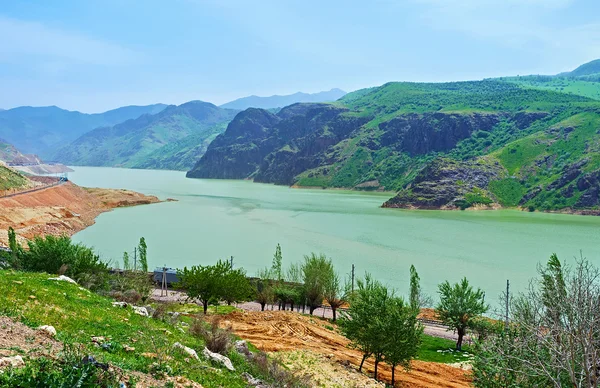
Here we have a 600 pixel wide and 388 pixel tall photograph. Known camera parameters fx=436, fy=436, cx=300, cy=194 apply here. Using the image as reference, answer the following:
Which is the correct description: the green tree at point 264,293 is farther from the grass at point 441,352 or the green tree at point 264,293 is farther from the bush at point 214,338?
the bush at point 214,338

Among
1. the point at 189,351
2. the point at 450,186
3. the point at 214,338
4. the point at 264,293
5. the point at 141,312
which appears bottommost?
the point at 264,293

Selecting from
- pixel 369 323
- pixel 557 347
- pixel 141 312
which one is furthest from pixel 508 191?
pixel 141 312

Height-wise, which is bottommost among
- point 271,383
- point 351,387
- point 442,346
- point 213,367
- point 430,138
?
point 442,346

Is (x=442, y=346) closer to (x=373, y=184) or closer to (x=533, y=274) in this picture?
(x=533, y=274)

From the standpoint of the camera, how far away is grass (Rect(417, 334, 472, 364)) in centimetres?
2404

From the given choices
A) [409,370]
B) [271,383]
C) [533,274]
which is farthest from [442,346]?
[533,274]

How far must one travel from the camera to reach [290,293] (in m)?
34.8

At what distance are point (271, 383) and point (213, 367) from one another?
73.0 inches

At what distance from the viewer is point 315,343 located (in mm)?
22969

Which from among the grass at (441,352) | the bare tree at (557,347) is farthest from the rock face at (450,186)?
the bare tree at (557,347)

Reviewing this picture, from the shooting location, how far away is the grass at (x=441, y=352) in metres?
24.0

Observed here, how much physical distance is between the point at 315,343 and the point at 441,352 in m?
7.95

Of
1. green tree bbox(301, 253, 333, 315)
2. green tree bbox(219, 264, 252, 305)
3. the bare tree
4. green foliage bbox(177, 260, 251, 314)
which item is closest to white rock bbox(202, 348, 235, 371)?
the bare tree

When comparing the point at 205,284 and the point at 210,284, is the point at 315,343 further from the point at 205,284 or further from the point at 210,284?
the point at 205,284
